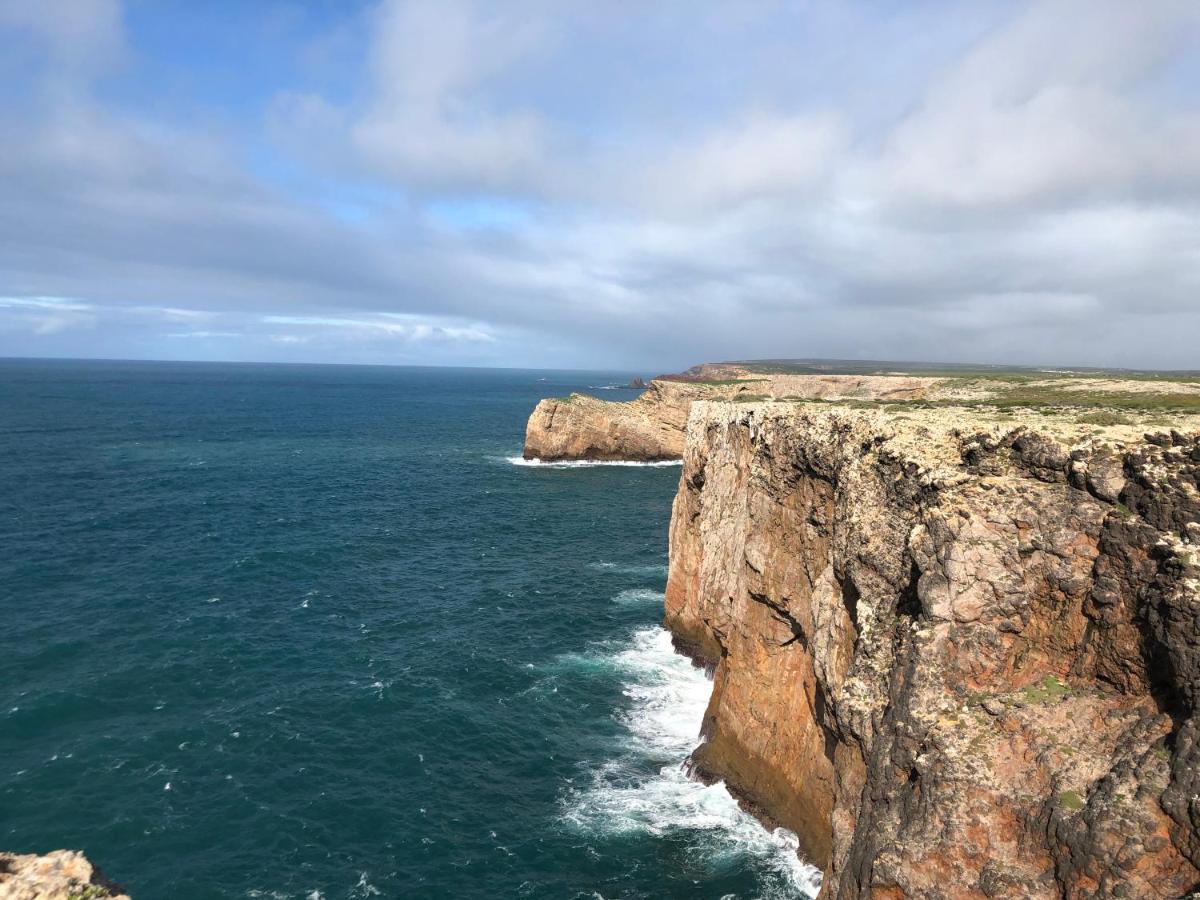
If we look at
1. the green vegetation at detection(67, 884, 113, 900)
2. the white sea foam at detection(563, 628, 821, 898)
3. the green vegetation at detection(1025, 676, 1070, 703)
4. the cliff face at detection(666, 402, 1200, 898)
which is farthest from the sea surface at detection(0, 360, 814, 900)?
the green vegetation at detection(67, 884, 113, 900)

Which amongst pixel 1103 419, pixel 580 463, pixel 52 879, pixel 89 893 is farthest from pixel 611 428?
pixel 89 893

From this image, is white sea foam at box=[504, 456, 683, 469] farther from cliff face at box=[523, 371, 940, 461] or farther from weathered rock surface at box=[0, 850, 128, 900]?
weathered rock surface at box=[0, 850, 128, 900]

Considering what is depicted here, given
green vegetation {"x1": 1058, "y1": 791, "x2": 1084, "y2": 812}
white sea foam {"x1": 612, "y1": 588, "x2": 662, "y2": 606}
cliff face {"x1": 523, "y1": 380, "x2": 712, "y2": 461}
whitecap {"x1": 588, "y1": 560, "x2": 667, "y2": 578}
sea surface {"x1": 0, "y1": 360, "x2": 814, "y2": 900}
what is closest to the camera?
green vegetation {"x1": 1058, "y1": 791, "x2": 1084, "y2": 812}

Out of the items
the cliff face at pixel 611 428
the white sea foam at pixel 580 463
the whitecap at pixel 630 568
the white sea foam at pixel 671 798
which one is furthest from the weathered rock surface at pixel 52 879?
the cliff face at pixel 611 428

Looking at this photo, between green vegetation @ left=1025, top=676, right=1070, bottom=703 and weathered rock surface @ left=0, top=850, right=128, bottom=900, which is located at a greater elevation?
green vegetation @ left=1025, top=676, right=1070, bottom=703

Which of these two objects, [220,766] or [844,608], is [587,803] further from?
[220,766]

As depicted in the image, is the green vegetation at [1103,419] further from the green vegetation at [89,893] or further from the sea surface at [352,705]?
the green vegetation at [89,893]
